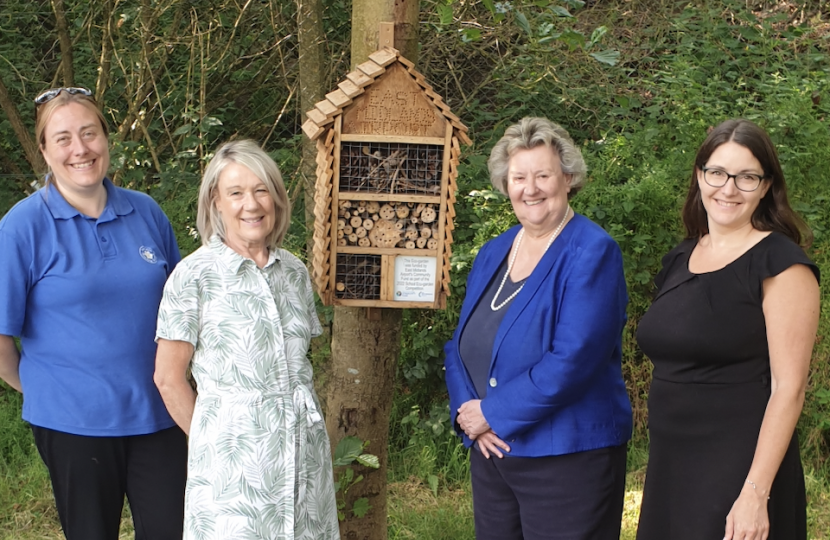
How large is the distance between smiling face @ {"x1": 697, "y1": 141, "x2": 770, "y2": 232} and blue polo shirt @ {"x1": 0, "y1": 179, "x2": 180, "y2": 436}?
5.76 ft

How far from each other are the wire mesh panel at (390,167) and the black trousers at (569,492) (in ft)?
3.05

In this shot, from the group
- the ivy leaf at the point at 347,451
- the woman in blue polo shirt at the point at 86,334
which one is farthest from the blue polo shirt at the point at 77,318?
the ivy leaf at the point at 347,451

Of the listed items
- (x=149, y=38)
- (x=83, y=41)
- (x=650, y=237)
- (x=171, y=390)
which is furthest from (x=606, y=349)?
(x=83, y=41)

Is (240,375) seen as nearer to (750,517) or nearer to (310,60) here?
(750,517)

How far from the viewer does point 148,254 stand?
2.74m

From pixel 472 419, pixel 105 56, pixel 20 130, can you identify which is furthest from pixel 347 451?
pixel 20 130

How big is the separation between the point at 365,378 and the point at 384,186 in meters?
0.83

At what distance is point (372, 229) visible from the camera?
110 inches

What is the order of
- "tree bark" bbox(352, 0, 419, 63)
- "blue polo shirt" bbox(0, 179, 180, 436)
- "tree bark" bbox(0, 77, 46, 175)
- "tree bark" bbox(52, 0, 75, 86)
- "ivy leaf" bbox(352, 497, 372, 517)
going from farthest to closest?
"tree bark" bbox(52, 0, 75, 86), "tree bark" bbox(0, 77, 46, 175), "ivy leaf" bbox(352, 497, 372, 517), "tree bark" bbox(352, 0, 419, 63), "blue polo shirt" bbox(0, 179, 180, 436)

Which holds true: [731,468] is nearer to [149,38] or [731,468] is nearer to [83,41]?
[149,38]

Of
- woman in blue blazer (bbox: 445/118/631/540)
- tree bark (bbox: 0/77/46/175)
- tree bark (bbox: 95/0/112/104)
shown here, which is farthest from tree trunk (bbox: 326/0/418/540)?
tree bark (bbox: 0/77/46/175)

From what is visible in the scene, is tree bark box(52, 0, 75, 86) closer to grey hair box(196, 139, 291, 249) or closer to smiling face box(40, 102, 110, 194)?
smiling face box(40, 102, 110, 194)

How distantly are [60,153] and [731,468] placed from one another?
2224mm

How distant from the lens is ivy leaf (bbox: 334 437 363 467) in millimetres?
3135
